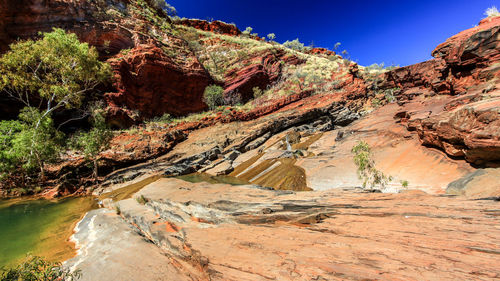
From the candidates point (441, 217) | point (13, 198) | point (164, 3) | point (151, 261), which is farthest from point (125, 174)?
point (164, 3)

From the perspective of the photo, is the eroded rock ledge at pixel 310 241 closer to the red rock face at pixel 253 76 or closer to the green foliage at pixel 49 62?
the green foliage at pixel 49 62

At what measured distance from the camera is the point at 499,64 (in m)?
12.6

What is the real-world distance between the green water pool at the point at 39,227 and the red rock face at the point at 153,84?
1648 cm

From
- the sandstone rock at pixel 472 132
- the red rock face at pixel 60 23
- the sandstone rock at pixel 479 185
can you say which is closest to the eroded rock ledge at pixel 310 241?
the sandstone rock at pixel 479 185

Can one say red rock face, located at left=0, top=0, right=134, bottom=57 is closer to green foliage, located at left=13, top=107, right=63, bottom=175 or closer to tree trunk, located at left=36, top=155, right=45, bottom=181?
green foliage, located at left=13, top=107, right=63, bottom=175

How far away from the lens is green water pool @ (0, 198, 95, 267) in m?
6.63

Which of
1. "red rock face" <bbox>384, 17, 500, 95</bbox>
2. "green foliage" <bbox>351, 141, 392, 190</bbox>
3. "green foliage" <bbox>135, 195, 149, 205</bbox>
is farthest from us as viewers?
"red rock face" <bbox>384, 17, 500, 95</bbox>

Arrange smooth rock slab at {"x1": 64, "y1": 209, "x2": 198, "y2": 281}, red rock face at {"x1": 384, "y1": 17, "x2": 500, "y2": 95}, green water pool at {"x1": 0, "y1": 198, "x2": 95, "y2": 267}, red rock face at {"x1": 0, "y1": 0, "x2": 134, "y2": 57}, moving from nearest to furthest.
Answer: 1. smooth rock slab at {"x1": 64, "y1": 209, "x2": 198, "y2": 281}
2. green water pool at {"x1": 0, "y1": 198, "x2": 95, "y2": 267}
3. red rock face at {"x1": 384, "y1": 17, "x2": 500, "y2": 95}
4. red rock face at {"x1": 0, "y1": 0, "x2": 134, "y2": 57}

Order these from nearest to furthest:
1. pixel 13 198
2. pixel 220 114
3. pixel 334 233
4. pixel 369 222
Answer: pixel 334 233, pixel 369 222, pixel 13 198, pixel 220 114

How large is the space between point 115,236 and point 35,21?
34.9 meters

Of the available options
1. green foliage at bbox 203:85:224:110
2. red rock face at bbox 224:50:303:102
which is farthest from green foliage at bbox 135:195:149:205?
red rock face at bbox 224:50:303:102

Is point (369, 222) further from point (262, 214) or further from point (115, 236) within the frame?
point (115, 236)

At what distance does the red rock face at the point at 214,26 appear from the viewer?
66.9m

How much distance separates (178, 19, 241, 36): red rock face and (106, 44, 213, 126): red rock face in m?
40.7
